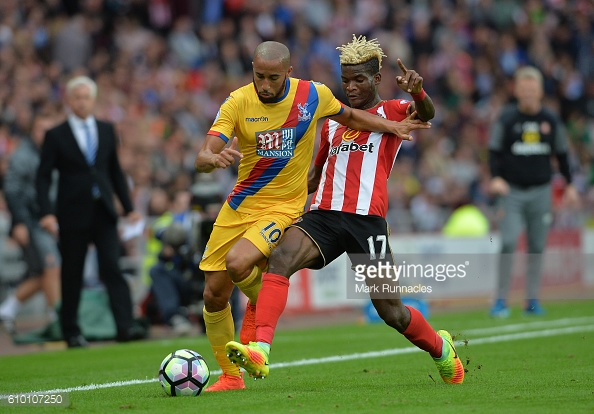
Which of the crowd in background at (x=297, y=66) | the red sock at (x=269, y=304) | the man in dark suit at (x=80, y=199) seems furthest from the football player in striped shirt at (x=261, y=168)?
the crowd in background at (x=297, y=66)

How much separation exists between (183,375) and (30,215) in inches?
260

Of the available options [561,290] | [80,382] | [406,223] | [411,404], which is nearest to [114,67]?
[406,223]

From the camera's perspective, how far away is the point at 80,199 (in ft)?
36.3

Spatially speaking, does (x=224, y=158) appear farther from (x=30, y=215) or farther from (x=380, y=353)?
(x=30, y=215)

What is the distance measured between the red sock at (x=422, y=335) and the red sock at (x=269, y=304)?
0.91 m

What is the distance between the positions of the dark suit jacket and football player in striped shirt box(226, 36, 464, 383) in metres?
4.38

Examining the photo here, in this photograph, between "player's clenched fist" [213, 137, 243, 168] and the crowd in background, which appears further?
the crowd in background

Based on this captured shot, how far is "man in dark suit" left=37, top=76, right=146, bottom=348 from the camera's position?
11047 millimetres

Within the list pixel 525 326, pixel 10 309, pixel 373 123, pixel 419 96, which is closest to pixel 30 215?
pixel 10 309

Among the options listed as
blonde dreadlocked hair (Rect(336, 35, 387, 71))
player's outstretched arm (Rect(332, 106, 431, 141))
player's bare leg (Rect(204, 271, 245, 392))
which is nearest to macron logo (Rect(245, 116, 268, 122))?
player's outstretched arm (Rect(332, 106, 431, 141))

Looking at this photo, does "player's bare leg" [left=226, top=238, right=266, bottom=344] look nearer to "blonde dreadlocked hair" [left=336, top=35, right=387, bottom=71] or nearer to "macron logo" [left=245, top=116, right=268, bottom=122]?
"macron logo" [left=245, top=116, right=268, bottom=122]

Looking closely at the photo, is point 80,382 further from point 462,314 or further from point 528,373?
point 462,314

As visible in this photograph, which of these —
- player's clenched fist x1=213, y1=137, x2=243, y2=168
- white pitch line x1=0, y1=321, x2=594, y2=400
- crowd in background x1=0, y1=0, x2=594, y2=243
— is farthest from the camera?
crowd in background x1=0, y1=0, x2=594, y2=243
